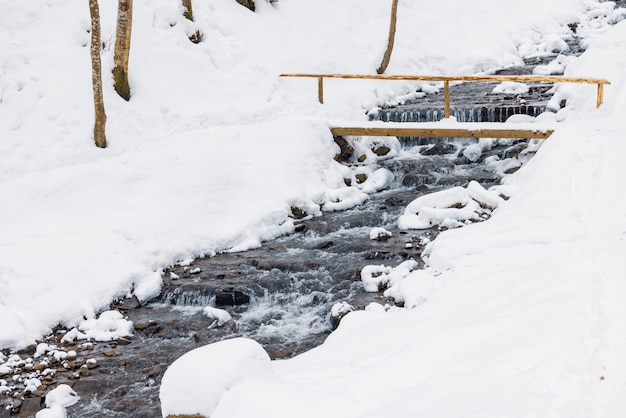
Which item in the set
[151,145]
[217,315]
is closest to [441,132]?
[151,145]

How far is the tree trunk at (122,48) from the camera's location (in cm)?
1403

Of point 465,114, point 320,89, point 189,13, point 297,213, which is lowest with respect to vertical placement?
point 297,213

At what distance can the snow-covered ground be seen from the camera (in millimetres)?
5047

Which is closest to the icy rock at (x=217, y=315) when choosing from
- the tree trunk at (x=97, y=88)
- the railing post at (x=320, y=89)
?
Answer: the tree trunk at (x=97, y=88)

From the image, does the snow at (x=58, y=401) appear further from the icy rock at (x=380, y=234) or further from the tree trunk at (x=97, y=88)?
the tree trunk at (x=97, y=88)

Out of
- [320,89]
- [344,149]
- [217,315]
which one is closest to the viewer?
[217,315]

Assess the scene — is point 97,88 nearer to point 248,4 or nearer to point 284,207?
point 284,207

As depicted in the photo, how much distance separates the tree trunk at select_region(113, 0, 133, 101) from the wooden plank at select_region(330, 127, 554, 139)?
453cm

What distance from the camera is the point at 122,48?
14.1 meters

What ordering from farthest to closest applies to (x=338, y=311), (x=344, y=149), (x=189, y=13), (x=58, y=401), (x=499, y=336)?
(x=189, y=13), (x=344, y=149), (x=338, y=311), (x=58, y=401), (x=499, y=336)

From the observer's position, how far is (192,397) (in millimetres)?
5246

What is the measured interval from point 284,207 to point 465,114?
6.49 m

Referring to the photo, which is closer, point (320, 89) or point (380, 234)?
point (380, 234)

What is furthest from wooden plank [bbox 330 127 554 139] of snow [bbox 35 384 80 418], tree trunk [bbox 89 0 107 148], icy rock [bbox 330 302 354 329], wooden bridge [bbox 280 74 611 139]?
snow [bbox 35 384 80 418]
